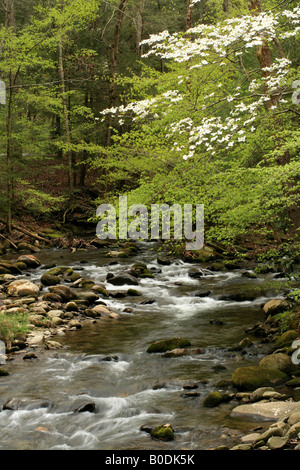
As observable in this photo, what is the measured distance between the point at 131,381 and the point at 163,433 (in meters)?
1.90

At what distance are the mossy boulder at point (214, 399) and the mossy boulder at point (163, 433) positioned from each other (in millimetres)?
865

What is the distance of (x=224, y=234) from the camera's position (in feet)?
28.8

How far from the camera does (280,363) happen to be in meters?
6.67

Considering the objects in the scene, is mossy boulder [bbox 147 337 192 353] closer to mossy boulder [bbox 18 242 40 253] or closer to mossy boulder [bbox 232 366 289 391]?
mossy boulder [bbox 232 366 289 391]

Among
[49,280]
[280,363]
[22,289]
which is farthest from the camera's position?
[49,280]

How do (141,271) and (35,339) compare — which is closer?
(35,339)

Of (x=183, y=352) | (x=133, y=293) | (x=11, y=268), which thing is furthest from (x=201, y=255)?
(x=183, y=352)

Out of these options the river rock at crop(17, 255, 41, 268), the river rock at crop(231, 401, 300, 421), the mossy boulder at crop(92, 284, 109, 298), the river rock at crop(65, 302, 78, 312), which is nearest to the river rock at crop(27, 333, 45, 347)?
the river rock at crop(65, 302, 78, 312)

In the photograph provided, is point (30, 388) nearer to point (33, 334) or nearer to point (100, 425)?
point (100, 425)

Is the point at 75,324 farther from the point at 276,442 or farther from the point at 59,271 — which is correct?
the point at 276,442

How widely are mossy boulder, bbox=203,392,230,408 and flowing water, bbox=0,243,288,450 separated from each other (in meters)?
0.08

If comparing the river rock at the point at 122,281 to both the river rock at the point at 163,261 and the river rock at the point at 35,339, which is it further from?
the river rock at the point at 35,339

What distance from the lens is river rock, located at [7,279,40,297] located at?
37.0ft

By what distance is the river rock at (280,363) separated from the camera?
260 inches
